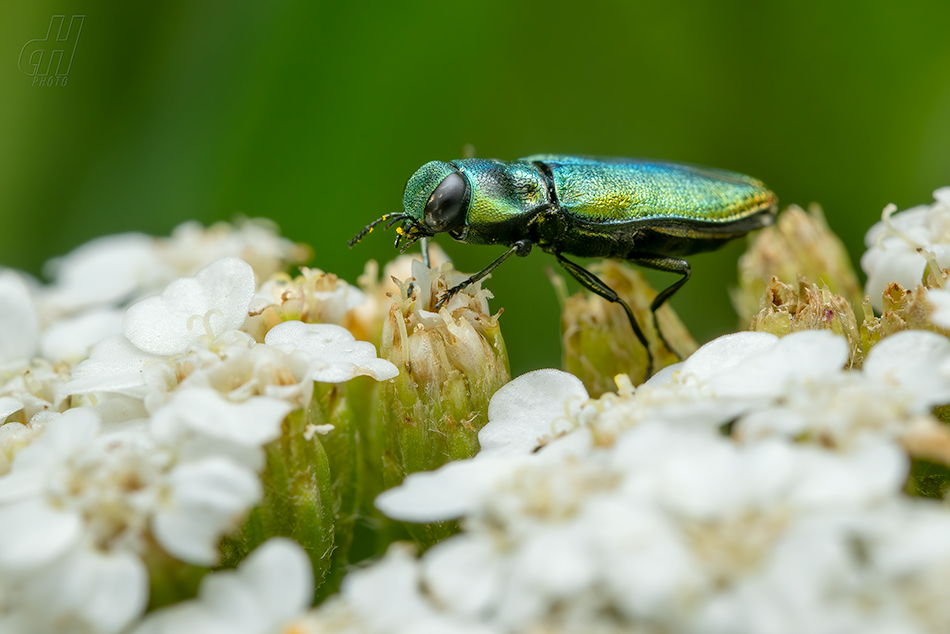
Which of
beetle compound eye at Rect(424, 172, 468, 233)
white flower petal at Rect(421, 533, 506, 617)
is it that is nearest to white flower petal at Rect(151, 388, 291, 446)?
white flower petal at Rect(421, 533, 506, 617)

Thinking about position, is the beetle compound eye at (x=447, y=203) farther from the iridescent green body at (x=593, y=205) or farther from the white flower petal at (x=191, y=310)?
the white flower petal at (x=191, y=310)

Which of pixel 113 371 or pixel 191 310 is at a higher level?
pixel 191 310

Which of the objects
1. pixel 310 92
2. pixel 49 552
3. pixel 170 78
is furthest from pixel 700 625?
pixel 170 78

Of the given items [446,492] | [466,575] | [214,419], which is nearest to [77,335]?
[214,419]

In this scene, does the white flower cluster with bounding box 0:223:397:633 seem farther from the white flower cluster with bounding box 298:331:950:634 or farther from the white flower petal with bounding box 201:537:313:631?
the white flower cluster with bounding box 298:331:950:634

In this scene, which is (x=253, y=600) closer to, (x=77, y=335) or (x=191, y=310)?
(x=191, y=310)
